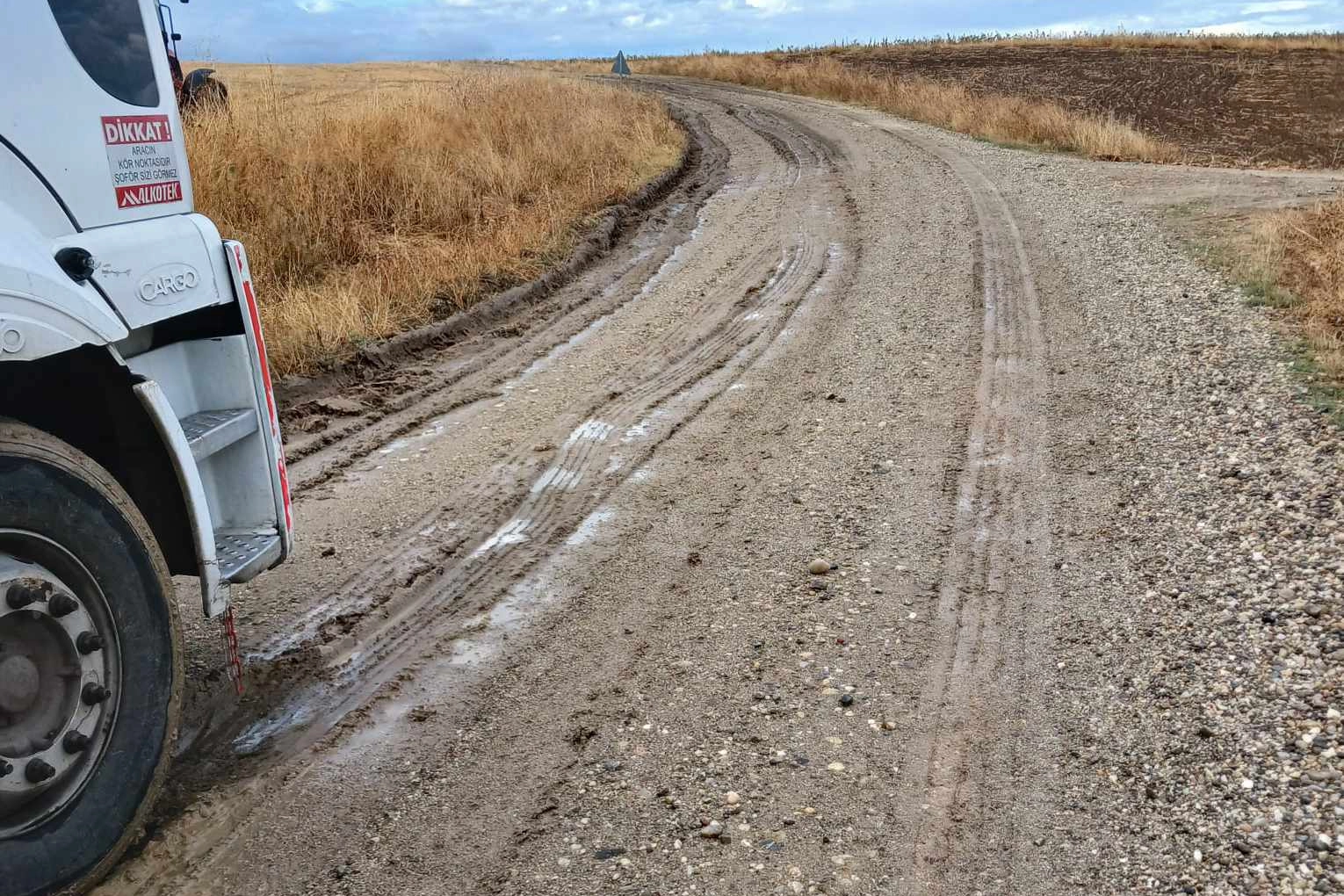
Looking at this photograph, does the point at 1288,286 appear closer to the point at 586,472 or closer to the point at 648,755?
the point at 586,472

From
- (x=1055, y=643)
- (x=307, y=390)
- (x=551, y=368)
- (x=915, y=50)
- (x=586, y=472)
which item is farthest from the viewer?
(x=915, y=50)

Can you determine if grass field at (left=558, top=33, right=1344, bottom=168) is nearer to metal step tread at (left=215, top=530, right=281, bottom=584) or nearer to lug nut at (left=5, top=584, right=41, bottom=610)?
metal step tread at (left=215, top=530, right=281, bottom=584)

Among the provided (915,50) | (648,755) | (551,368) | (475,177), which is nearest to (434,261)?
(551,368)

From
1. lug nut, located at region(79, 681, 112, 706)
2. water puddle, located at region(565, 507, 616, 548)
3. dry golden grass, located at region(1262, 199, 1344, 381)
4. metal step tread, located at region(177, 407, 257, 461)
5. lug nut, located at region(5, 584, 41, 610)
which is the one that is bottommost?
water puddle, located at region(565, 507, 616, 548)

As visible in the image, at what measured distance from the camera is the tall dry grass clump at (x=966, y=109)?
17.9m

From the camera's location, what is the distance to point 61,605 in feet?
7.68

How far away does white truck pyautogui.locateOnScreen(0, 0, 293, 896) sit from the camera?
7.54 ft

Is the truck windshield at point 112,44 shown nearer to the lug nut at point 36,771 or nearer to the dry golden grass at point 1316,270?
the lug nut at point 36,771

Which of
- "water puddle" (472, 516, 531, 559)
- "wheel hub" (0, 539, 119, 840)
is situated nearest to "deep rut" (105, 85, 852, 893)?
"water puddle" (472, 516, 531, 559)

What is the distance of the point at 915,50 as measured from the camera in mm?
48500

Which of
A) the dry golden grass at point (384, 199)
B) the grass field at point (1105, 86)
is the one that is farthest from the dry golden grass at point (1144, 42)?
the dry golden grass at point (384, 199)

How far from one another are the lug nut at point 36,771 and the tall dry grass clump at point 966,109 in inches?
714

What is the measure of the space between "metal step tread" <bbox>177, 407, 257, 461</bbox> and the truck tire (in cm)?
41

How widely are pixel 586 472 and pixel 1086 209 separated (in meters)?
9.39
